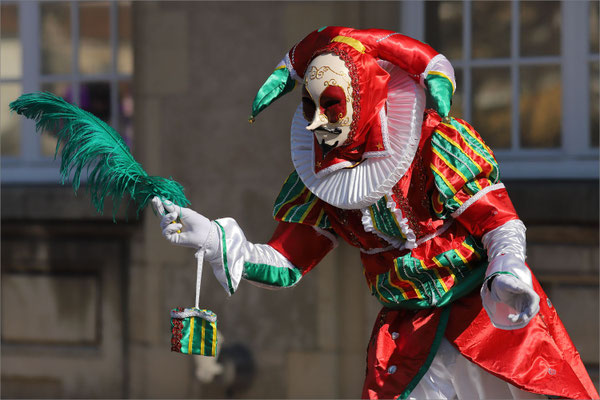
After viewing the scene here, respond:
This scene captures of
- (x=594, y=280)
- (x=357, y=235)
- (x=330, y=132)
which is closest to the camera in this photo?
(x=330, y=132)

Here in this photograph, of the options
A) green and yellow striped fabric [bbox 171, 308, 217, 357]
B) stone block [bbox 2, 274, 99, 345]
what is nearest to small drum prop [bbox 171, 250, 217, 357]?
green and yellow striped fabric [bbox 171, 308, 217, 357]

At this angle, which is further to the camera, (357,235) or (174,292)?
(174,292)

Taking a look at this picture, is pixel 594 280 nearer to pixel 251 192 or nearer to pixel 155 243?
pixel 251 192

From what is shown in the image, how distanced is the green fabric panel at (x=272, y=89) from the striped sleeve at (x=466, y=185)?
0.47 meters

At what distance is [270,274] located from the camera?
2.66 metres

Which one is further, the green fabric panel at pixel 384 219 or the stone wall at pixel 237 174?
the stone wall at pixel 237 174

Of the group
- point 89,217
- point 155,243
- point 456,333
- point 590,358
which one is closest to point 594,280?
point 590,358

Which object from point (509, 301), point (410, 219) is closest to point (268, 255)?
point (410, 219)

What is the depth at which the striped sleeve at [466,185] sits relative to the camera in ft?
8.03

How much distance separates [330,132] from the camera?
2.42 meters

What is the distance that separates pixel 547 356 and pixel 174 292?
243 cm

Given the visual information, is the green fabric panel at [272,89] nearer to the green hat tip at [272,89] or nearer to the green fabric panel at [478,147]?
the green hat tip at [272,89]

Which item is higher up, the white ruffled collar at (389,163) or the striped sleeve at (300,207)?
the white ruffled collar at (389,163)

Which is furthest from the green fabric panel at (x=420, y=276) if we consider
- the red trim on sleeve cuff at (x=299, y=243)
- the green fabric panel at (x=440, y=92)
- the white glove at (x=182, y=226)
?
the white glove at (x=182, y=226)
